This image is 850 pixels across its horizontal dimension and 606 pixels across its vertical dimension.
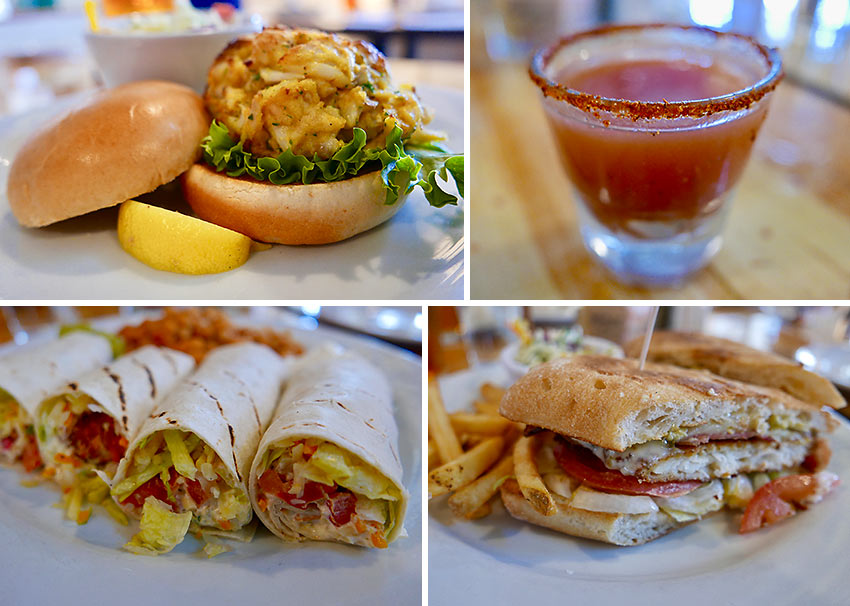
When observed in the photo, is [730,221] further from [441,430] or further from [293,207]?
[293,207]

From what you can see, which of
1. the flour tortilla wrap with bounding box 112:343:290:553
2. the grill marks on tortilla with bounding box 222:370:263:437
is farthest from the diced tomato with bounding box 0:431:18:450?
the grill marks on tortilla with bounding box 222:370:263:437

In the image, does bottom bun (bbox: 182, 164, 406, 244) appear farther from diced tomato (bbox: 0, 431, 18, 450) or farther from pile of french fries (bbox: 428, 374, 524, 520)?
diced tomato (bbox: 0, 431, 18, 450)

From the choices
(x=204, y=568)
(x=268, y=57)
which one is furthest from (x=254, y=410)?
(x=268, y=57)

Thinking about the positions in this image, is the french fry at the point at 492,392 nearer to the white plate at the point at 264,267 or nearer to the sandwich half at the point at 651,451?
the sandwich half at the point at 651,451

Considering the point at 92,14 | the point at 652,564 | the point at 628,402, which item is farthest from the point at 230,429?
the point at 92,14

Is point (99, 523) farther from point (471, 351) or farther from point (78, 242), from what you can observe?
point (471, 351)
